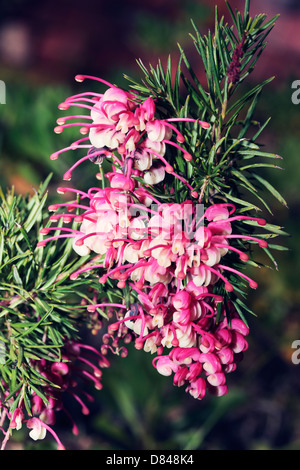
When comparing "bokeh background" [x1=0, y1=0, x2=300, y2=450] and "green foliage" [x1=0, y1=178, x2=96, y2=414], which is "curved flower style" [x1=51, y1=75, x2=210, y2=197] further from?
"bokeh background" [x1=0, y1=0, x2=300, y2=450]

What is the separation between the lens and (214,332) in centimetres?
34

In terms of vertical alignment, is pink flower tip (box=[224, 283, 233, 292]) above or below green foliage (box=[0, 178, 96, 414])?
above

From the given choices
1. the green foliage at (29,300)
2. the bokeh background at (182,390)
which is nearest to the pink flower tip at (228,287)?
the green foliage at (29,300)

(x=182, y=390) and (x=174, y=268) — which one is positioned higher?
(x=174, y=268)

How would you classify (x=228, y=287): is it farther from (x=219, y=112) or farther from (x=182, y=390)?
(x=182, y=390)

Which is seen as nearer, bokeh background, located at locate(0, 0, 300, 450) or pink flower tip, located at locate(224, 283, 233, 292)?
pink flower tip, located at locate(224, 283, 233, 292)

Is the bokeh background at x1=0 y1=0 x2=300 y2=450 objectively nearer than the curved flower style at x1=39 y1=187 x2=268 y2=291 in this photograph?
No

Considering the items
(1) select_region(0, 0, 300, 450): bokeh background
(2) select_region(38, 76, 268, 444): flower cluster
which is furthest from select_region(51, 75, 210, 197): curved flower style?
(1) select_region(0, 0, 300, 450): bokeh background

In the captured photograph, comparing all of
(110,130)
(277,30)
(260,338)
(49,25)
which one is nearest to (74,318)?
(110,130)

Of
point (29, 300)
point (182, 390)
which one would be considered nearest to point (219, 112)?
point (29, 300)

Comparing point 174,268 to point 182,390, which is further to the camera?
point 182,390

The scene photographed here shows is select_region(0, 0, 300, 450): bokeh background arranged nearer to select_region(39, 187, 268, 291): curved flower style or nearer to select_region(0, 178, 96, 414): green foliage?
select_region(0, 178, 96, 414): green foliage

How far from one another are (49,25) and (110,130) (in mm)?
2655
